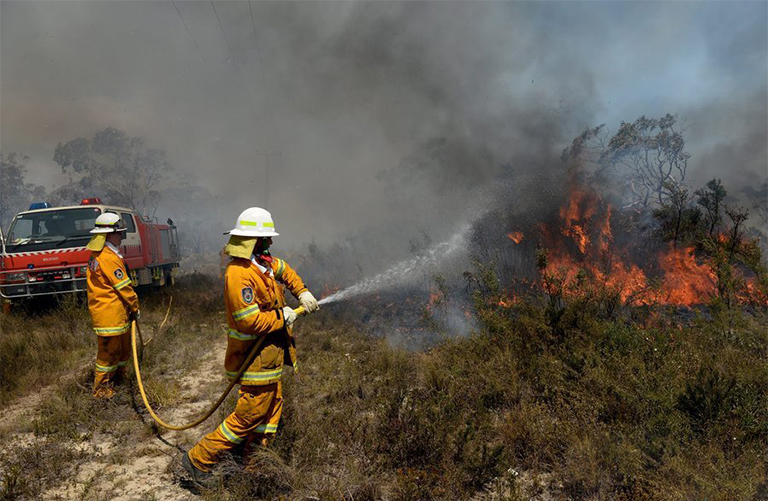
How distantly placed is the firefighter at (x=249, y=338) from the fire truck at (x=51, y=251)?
602 cm

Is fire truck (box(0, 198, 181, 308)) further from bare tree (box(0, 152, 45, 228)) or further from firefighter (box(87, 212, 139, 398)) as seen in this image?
bare tree (box(0, 152, 45, 228))

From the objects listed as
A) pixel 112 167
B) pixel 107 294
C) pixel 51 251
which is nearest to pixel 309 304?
pixel 107 294

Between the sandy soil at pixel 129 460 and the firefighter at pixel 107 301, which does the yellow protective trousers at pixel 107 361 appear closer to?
the firefighter at pixel 107 301

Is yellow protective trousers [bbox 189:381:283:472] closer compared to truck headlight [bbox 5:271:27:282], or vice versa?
A: yellow protective trousers [bbox 189:381:283:472]

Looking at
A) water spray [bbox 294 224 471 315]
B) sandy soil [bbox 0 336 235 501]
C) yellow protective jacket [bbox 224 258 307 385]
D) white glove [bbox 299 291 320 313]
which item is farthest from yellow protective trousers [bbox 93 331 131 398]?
water spray [bbox 294 224 471 315]

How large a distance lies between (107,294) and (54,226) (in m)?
5.06

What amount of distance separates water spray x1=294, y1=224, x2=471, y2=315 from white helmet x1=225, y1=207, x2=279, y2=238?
6582mm

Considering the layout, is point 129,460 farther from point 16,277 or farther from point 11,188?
point 11,188

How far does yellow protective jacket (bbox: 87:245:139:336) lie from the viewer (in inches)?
190

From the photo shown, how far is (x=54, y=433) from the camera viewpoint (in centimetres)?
425

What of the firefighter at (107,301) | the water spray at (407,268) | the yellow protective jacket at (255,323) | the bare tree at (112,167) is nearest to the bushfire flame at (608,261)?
the water spray at (407,268)

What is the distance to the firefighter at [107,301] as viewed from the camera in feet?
15.9

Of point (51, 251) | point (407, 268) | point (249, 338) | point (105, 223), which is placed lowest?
point (249, 338)

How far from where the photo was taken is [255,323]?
10.1ft
